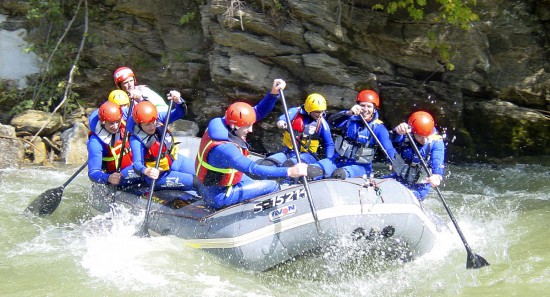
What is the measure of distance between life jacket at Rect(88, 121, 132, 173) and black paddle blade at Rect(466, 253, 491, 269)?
400cm

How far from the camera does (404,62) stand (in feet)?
31.7

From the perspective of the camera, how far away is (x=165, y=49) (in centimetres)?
1108

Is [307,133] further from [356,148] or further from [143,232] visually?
[143,232]

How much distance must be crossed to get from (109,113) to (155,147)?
63 centimetres

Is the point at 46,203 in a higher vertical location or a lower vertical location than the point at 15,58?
lower

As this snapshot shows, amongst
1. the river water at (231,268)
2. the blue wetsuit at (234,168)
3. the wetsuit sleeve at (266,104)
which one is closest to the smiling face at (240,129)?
the blue wetsuit at (234,168)

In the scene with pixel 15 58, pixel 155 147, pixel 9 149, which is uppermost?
pixel 155 147

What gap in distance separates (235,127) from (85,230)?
8.08 ft

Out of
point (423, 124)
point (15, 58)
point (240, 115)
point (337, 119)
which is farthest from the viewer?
point (15, 58)

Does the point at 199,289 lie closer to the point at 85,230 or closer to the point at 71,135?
the point at 85,230

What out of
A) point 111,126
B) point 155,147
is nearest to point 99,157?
point 111,126

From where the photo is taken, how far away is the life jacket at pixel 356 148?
7.11 meters

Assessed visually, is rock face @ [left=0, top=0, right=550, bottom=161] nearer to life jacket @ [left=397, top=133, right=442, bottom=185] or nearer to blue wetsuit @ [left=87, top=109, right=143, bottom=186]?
life jacket @ [left=397, top=133, right=442, bottom=185]

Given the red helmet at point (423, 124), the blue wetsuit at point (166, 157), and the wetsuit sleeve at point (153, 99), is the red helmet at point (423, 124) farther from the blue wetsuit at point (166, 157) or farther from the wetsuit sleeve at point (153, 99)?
the wetsuit sleeve at point (153, 99)
